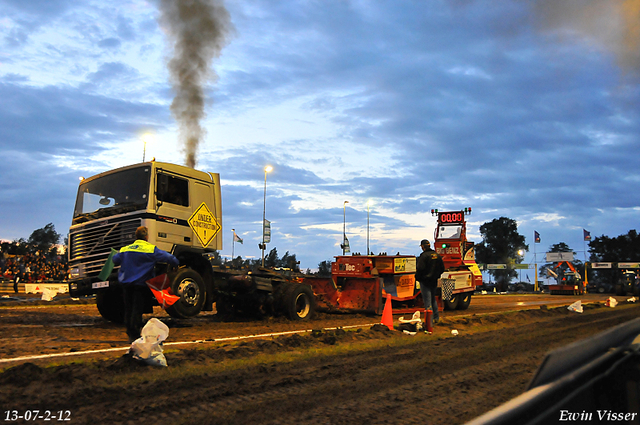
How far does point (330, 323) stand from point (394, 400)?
21.8ft

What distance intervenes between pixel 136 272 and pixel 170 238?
8.54 ft

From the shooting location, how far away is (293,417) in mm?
4004

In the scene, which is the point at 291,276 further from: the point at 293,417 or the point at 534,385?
the point at 534,385

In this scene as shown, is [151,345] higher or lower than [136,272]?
lower

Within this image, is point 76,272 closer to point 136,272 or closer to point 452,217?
point 136,272

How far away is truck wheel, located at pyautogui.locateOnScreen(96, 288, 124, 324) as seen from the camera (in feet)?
34.6

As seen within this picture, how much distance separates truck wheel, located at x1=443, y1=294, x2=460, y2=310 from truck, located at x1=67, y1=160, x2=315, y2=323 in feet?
24.1

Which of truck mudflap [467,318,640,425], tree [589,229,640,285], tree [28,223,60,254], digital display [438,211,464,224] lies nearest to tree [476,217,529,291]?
tree [589,229,640,285]

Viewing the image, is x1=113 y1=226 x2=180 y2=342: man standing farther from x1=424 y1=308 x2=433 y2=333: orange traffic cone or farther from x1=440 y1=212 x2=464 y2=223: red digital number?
x1=440 y1=212 x2=464 y2=223: red digital number

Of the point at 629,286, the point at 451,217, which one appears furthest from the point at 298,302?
the point at 629,286

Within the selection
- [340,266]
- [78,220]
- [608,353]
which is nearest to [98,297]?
[78,220]

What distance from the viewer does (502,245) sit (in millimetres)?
101875

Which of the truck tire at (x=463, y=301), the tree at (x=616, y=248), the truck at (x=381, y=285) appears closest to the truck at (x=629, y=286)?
the truck at (x=381, y=285)

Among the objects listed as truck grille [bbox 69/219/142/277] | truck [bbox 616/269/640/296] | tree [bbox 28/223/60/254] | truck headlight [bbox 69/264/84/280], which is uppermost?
tree [bbox 28/223/60/254]
